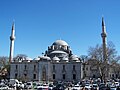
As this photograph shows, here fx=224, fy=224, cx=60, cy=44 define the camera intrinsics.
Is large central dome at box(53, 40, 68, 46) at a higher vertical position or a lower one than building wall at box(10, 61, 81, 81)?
higher

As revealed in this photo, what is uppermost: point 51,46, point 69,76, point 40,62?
point 51,46

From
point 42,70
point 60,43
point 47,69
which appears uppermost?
point 60,43

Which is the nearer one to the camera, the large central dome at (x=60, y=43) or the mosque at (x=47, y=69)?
the mosque at (x=47, y=69)

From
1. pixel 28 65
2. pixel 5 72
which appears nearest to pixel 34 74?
pixel 28 65

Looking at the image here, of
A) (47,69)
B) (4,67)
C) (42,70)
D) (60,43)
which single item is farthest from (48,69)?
(4,67)

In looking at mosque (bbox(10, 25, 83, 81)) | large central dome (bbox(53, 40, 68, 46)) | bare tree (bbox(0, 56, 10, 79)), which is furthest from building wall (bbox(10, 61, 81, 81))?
large central dome (bbox(53, 40, 68, 46))

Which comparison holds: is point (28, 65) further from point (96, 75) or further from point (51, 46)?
A: point (96, 75)

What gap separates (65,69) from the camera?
2296 inches

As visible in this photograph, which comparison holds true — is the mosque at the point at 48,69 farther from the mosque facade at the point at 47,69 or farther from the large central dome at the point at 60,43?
the large central dome at the point at 60,43

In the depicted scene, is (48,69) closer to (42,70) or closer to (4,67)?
(42,70)

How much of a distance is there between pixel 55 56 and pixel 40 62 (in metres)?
6.34

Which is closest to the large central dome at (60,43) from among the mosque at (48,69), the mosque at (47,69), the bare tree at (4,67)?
the mosque at (48,69)

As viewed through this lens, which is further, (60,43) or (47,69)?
(60,43)

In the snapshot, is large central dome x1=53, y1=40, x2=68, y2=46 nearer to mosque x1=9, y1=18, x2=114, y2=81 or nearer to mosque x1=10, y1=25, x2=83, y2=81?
mosque x1=9, y1=18, x2=114, y2=81
